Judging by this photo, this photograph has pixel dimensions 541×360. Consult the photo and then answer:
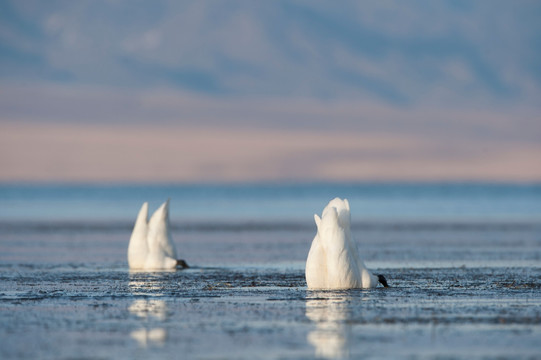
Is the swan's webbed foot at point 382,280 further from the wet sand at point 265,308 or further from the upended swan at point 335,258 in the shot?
the wet sand at point 265,308

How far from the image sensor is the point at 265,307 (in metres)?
17.5

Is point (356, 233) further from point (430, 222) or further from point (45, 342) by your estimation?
point (45, 342)

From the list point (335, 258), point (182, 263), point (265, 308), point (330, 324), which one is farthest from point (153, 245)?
point (330, 324)

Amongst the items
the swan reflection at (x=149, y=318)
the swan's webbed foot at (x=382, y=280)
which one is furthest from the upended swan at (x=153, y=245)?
the swan reflection at (x=149, y=318)

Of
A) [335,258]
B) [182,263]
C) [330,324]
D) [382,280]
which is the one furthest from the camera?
[182,263]

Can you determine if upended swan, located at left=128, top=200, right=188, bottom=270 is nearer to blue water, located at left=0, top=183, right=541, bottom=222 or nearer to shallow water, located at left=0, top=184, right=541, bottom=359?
shallow water, located at left=0, top=184, right=541, bottom=359

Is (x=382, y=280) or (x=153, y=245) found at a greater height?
(x=153, y=245)

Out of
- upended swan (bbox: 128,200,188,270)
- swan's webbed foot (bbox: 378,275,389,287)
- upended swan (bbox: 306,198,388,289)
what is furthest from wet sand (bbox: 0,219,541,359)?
upended swan (bbox: 128,200,188,270)

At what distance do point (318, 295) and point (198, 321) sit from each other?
415cm

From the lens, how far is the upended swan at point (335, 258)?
20.2 meters

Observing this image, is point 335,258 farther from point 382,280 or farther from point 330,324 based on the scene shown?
point 330,324

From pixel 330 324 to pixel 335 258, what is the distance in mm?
5162

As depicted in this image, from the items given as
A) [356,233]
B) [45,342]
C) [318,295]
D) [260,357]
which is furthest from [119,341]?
[356,233]

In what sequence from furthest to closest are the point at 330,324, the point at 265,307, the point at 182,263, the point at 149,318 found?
1. the point at 182,263
2. the point at 265,307
3. the point at 149,318
4. the point at 330,324
